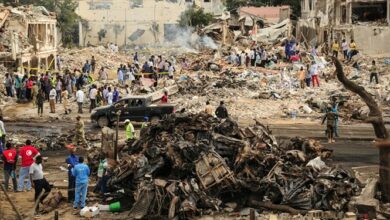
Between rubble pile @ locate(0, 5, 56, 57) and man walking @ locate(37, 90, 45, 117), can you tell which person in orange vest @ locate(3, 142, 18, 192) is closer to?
man walking @ locate(37, 90, 45, 117)

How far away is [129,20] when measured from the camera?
2399 inches

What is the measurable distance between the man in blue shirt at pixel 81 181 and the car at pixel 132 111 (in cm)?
1071

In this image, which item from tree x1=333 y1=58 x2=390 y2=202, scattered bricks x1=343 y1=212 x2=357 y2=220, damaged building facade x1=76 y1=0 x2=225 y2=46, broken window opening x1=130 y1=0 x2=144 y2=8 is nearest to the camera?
tree x1=333 y1=58 x2=390 y2=202

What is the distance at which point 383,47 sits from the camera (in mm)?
42562

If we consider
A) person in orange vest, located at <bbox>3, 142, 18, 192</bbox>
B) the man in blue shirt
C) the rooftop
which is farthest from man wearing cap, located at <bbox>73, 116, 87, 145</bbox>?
the rooftop

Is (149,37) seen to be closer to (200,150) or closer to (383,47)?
(383,47)

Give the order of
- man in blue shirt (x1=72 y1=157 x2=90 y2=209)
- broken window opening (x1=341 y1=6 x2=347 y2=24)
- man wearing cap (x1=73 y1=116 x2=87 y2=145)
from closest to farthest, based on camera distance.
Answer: man in blue shirt (x1=72 y1=157 x2=90 y2=209), man wearing cap (x1=73 y1=116 x2=87 y2=145), broken window opening (x1=341 y1=6 x2=347 y2=24)

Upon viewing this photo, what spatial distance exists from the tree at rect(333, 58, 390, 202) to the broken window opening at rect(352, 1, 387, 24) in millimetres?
36827

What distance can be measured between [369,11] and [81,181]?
39.1 metres

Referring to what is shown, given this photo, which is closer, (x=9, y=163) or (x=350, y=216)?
(x=350, y=216)

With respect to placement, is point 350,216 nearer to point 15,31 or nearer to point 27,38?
point 15,31

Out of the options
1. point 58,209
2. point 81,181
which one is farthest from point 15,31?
point 81,181

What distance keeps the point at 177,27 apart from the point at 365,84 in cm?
2998

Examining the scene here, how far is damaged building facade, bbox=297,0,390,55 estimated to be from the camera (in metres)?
42.6
